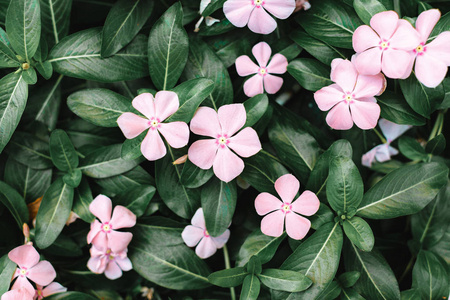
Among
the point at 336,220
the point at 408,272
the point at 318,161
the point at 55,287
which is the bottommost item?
the point at 408,272

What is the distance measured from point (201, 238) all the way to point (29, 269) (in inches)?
16.8

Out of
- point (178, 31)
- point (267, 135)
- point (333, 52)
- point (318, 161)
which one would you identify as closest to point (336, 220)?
point (318, 161)

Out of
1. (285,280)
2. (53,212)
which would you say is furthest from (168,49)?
(285,280)

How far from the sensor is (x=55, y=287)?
1.13 metres

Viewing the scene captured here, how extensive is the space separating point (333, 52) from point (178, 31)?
38 centimetres

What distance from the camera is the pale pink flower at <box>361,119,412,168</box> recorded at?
1.16 metres

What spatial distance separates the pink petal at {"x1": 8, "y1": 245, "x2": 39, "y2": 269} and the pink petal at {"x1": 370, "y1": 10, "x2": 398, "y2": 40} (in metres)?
0.94

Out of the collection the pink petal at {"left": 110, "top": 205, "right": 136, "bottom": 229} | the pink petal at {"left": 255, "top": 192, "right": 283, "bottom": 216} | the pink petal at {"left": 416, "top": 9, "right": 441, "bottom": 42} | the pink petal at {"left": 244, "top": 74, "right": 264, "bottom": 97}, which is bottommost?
the pink petal at {"left": 110, "top": 205, "right": 136, "bottom": 229}

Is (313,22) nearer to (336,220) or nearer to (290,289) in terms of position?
(336,220)

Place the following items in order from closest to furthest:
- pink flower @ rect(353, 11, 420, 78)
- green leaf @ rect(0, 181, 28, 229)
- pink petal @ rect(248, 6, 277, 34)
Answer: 1. pink flower @ rect(353, 11, 420, 78)
2. pink petal @ rect(248, 6, 277, 34)
3. green leaf @ rect(0, 181, 28, 229)

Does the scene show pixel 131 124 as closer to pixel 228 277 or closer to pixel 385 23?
pixel 228 277

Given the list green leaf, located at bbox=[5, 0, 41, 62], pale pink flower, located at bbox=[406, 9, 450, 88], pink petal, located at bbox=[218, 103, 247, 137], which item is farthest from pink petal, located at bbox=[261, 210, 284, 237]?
green leaf, located at bbox=[5, 0, 41, 62]

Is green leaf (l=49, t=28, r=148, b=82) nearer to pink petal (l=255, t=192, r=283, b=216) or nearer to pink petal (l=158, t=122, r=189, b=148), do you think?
pink petal (l=158, t=122, r=189, b=148)

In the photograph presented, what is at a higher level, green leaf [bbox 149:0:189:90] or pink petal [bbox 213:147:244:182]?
green leaf [bbox 149:0:189:90]
